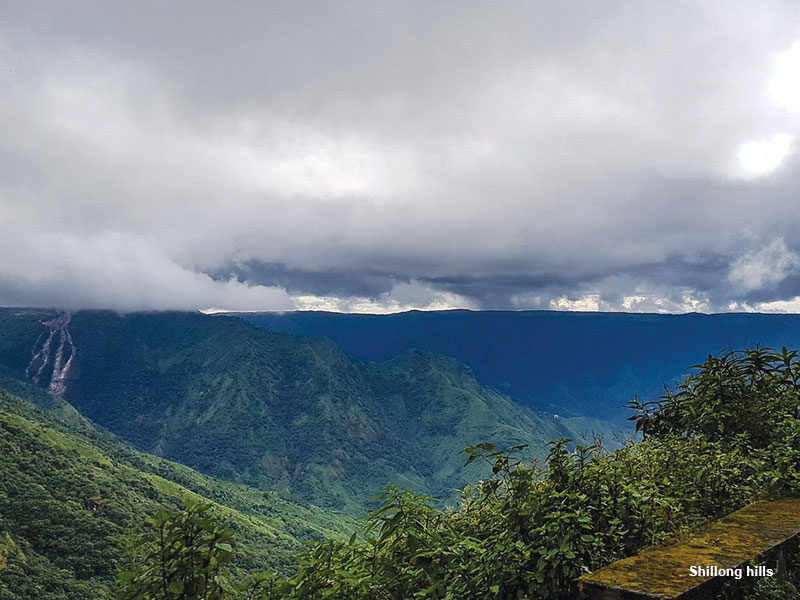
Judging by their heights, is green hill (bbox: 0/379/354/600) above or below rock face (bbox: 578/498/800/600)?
below

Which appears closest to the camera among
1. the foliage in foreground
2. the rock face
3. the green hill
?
the rock face

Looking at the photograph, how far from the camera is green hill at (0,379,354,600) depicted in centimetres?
7962

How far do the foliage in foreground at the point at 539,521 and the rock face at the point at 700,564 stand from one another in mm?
175

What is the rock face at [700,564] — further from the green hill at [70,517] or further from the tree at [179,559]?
the green hill at [70,517]

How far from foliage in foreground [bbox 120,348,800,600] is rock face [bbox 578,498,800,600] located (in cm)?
18

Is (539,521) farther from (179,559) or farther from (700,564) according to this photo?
(179,559)

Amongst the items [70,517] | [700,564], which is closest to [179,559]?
[700,564]

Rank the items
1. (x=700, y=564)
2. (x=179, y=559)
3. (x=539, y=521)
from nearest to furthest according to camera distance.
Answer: (x=179, y=559)
(x=700, y=564)
(x=539, y=521)

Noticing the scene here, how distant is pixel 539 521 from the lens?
3.51 meters

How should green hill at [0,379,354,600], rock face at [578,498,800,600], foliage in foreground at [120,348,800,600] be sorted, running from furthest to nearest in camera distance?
green hill at [0,379,354,600], foliage in foreground at [120,348,800,600], rock face at [578,498,800,600]

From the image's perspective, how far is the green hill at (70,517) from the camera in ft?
261

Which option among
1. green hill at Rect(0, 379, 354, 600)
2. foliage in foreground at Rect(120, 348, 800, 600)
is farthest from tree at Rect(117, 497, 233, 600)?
green hill at Rect(0, 379, 354, 600)

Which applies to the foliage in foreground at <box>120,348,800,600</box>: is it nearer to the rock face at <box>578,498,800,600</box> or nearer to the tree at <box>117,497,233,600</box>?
the rock face at <box>578,498,800,600</box>

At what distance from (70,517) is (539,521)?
116606 mm
